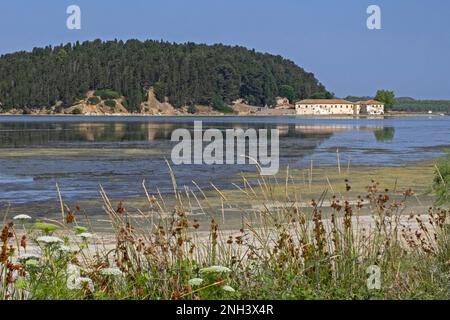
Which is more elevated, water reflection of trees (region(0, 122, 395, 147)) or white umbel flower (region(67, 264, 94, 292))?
white umbel flower (region(67, 264, 94, 292))

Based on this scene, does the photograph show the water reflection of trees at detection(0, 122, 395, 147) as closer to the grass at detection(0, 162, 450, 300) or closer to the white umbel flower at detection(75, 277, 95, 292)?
the grass at detection(0, 162, 450, 300)

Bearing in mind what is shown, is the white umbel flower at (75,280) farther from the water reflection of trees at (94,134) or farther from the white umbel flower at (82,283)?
the water reflection of trees at (94,134)

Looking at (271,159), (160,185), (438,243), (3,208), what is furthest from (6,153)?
(438,243)

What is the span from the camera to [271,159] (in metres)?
34.8

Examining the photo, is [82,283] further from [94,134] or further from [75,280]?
[94,134]

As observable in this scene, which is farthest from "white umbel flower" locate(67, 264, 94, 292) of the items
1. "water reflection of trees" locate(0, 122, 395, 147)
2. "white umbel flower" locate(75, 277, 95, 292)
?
"water reflection of trees" locate(0, 122, 395, 147)

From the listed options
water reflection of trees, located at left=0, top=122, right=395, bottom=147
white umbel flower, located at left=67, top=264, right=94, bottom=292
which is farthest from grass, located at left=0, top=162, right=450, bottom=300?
water reflection of trees, located at left=0, top=122, right=395, bottom=147

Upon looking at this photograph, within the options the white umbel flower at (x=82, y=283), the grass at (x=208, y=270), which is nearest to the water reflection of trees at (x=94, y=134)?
the grass at (x=208, y=270)

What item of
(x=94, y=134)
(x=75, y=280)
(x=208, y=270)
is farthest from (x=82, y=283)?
(x=94, y=134)

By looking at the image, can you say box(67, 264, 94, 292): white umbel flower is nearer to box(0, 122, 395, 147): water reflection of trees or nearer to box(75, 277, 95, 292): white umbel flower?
box(75, 277, 95, 292): white umbel flower

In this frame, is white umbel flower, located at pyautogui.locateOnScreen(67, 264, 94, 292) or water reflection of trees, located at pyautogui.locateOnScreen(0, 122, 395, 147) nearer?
white umbel flower, located at pyautogui.locateOnScreen(67, 264, 94, 292)

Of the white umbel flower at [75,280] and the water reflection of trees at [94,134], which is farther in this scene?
the water reflection of trees at [94,134]

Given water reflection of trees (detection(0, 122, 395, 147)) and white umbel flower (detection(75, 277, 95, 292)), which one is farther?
water reflection of trees (detection(0, 122, 395, 147))
